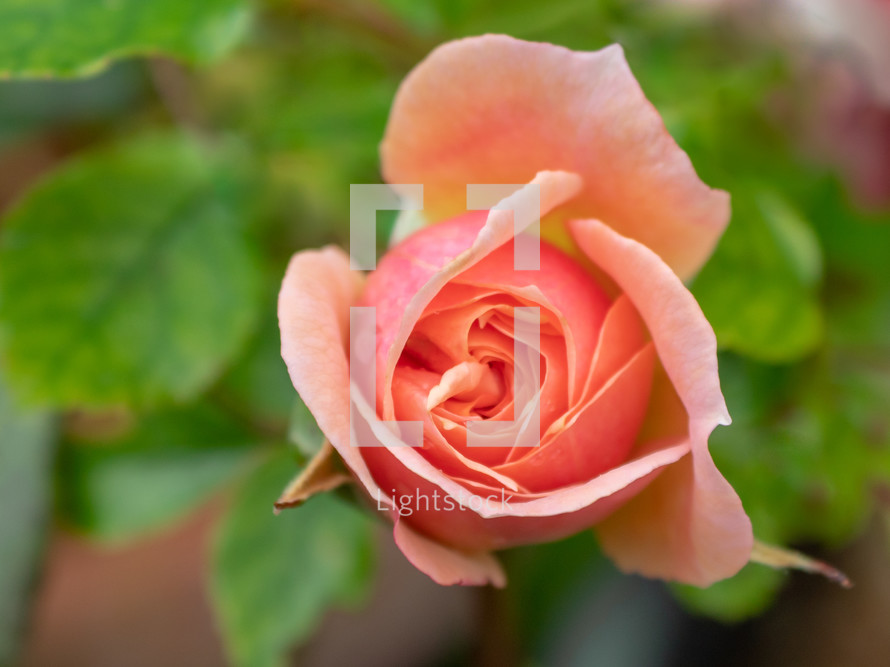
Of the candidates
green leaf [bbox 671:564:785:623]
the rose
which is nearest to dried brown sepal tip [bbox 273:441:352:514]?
the rose

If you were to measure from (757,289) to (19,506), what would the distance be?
0.40 meters

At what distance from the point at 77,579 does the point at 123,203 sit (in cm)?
47

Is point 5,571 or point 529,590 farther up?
point 5,571

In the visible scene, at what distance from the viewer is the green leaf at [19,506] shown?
1.28 ft

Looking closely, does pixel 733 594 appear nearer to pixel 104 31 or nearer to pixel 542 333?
pixel 542 333

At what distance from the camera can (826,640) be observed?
0.56 metres

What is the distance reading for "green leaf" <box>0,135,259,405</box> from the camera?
0.34 meters

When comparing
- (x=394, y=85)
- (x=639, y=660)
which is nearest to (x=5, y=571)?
(x=394, y=85)

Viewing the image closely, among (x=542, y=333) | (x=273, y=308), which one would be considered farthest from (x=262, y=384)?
(x=542, y=333)

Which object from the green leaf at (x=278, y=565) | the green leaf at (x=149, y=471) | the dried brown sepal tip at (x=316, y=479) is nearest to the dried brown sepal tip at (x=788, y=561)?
the dried brown sepal tip at (x=316, y=479)

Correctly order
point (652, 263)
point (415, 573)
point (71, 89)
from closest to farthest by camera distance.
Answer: point (652, 263) < point (71, 89) < point (415, 573)

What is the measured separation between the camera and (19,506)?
Result: 15.9 inches

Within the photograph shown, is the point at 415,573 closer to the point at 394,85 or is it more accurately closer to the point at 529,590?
the point at 529,590

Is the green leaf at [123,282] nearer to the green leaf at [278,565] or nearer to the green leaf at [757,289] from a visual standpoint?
the green leaf at [278,565]
